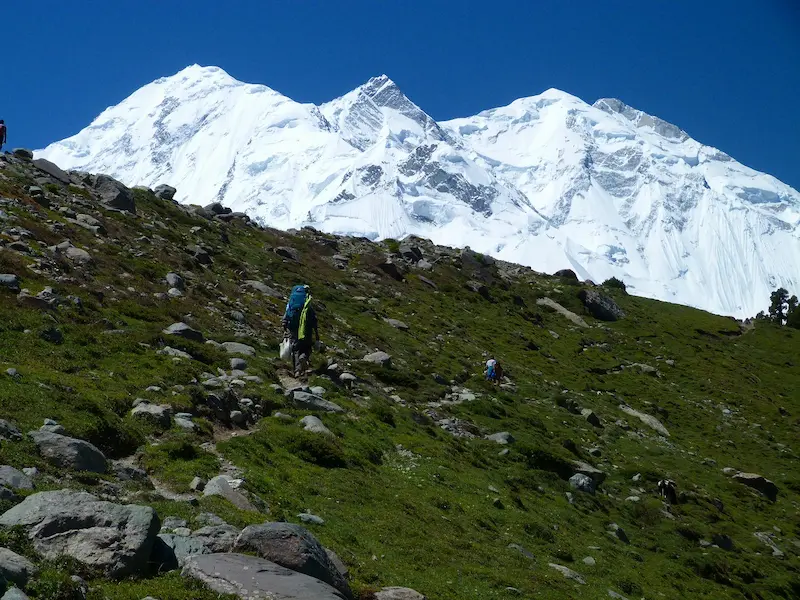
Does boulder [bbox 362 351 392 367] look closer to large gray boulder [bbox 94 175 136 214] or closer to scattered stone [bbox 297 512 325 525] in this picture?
scattered stone [bbox 297 512 325 525]

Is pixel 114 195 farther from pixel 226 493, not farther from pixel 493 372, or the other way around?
pixel 226 493

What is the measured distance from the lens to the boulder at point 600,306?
71.1 metres

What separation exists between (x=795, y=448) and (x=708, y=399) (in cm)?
739

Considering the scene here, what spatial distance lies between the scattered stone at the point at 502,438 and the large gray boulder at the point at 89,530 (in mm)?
19279

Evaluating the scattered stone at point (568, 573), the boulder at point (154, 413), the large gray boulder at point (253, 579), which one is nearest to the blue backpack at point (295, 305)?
the boulder at point (154, 413)

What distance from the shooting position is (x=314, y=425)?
20391mm

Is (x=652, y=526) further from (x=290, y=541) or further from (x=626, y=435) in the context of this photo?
(x=290, y=541)

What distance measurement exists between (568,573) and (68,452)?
38.5ft

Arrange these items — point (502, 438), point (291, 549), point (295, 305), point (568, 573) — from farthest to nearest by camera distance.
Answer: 1. point (502, 438)
2. point (295, 305)
3. point (568, 573)
4. point (291, 549)

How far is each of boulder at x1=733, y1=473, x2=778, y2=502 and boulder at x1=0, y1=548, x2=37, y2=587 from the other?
34.1 meters

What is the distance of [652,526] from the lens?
25.7 meters

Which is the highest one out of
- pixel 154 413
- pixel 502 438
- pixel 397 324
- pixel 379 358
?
pixel 397 324

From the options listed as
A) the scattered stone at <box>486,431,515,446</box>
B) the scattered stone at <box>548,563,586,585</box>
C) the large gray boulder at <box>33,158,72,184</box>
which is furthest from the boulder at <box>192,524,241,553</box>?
the large gray boulder at <box>33,158,72,184</box>

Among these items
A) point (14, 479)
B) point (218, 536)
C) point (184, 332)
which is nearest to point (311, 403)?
point (184, 332)
